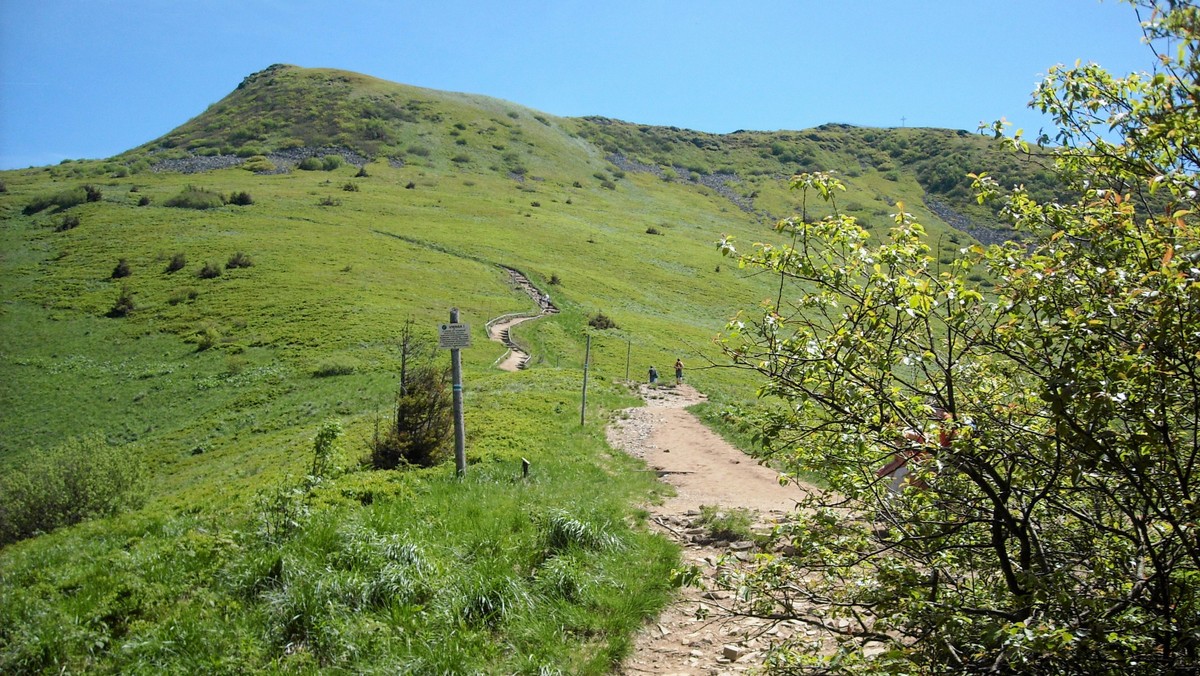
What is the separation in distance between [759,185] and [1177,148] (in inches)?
6290

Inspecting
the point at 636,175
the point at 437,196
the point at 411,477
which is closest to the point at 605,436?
the point at 411,477

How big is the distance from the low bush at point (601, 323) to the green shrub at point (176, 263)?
1297 inches

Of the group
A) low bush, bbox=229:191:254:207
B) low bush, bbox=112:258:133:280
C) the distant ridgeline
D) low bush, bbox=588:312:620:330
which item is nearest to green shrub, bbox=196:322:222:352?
low bush, bbox=112:258:133:280

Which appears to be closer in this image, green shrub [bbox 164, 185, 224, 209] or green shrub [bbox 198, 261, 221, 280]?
green shrub [bbox 198, 261, 221, 280]

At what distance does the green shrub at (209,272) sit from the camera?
49844 mm

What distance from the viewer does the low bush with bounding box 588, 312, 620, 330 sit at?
158 ft

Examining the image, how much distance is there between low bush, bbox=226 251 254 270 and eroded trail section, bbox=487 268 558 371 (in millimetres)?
21512

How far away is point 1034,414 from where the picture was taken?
3.43m

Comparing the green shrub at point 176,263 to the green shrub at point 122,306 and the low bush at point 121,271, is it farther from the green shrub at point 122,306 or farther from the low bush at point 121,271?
the green shrub at point 122,306

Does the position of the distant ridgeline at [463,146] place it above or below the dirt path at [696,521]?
above

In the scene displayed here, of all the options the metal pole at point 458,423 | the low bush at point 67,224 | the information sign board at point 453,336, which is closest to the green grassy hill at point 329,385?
the low bush at point 67,224

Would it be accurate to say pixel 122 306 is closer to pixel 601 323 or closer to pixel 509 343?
pixel 509 343

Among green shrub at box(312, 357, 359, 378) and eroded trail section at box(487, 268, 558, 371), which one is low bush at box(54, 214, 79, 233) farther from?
green shrub at box(312, 357, 359, 378)

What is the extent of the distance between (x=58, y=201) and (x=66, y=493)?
69839mm
